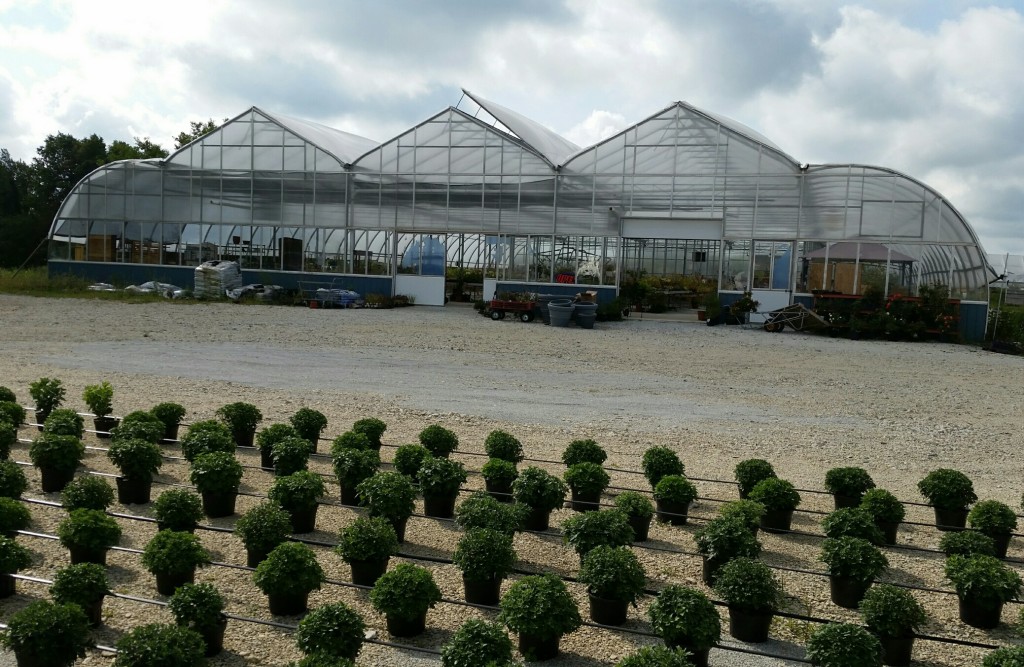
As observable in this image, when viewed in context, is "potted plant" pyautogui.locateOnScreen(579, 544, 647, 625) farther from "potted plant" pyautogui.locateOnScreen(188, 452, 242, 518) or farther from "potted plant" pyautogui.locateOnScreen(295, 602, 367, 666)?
"potted plant" pyautogui.locateOnScreen(188, 452, 242, 518)

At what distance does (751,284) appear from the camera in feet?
85.5

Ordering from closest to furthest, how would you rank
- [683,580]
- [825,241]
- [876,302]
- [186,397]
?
[683,580] → [186,397] → [876,302] → [825,241]

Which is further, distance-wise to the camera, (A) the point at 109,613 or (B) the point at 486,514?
(B) the point at 486,514

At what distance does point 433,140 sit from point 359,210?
12.0 feet

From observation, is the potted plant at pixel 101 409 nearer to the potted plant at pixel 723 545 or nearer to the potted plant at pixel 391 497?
the potted plant at pixel 391 497

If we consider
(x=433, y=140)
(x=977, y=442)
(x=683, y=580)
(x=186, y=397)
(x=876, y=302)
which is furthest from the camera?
(x=433, y=140)

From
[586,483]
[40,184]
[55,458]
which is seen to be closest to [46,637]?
[55,458]

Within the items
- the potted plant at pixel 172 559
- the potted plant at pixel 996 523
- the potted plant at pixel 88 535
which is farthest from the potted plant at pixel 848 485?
the potted plant at pixel 88 535

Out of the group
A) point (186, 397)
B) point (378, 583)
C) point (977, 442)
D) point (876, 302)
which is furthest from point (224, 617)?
point (876, 302)

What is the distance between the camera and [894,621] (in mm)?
4305

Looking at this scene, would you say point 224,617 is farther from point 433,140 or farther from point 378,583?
point 433,140

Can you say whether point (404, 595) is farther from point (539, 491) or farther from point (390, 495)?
point (539, 491)

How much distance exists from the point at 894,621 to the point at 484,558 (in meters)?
2.21

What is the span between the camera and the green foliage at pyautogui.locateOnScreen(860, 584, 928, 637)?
4301 millimetres
